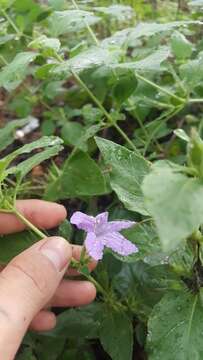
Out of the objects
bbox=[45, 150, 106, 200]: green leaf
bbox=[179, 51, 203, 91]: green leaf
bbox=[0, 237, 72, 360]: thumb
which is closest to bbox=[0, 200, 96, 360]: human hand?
bbox=[0, 237, 72, 360]: thumb

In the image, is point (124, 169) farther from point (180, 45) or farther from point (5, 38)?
point (5, 38)

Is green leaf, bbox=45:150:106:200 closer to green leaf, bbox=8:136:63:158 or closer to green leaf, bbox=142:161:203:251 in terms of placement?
green leaf, bbox=8:136:63:158

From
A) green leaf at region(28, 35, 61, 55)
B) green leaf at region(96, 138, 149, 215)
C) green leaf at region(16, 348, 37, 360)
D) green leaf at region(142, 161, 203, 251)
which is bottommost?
green leaf at region(16, 348, 37, 360)

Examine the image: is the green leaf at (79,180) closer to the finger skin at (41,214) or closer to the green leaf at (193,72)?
the finger skin at (41,214)

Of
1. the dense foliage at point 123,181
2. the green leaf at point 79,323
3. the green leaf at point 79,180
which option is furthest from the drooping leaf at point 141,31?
the green leaf at point 79,323

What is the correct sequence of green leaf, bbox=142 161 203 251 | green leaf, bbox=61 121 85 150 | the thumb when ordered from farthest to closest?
green leaf, bbox=61 121 85 150
the thumb
green leaf, bbox=142 161 203 251

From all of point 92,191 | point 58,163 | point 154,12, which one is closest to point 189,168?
point 92,191
